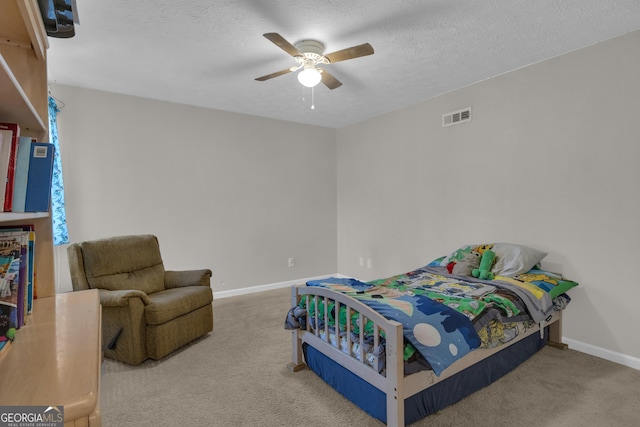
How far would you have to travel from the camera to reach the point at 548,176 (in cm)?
292

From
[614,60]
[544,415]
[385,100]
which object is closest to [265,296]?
[385,100]

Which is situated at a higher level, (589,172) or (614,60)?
(614,60)

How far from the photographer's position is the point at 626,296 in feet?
8.23

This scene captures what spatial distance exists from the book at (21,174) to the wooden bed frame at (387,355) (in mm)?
1578

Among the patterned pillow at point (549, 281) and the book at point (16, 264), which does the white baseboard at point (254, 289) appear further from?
the book at point (16, 264)

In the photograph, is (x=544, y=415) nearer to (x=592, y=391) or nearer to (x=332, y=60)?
(x=592, y=391)

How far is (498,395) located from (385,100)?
3.10 meters

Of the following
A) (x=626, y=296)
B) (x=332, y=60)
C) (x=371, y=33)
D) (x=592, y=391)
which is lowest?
(x=592, y=391)

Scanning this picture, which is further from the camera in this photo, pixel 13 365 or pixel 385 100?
pixel 385 100

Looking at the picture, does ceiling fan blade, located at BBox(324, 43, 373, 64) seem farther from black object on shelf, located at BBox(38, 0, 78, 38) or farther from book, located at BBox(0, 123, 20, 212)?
book, located at BBox(0, 123, 20, 212)

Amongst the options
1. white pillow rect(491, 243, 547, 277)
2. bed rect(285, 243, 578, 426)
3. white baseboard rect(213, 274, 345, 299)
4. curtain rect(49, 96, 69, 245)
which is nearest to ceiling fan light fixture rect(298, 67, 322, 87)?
bed rect(285, 243, 578, 426)

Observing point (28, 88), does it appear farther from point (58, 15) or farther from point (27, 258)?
point (27, 258)

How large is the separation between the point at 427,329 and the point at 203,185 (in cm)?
327

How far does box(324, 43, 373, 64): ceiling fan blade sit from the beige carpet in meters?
2.25
